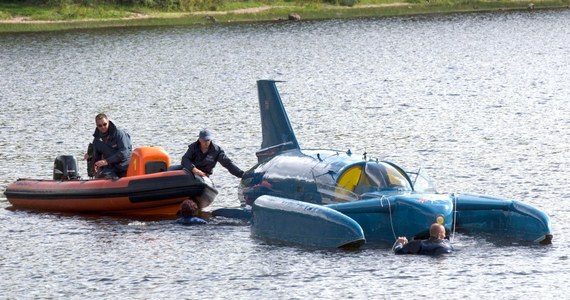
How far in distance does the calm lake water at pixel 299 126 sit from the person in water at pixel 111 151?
128cm

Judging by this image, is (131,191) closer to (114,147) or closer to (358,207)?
(114,147)

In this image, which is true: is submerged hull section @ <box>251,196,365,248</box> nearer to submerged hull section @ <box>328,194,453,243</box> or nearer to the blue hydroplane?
the blue hydroplane

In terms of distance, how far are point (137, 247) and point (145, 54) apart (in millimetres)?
50595

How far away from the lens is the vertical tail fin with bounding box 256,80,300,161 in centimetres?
3058

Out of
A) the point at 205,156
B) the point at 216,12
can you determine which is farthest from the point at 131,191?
the point at 216,12

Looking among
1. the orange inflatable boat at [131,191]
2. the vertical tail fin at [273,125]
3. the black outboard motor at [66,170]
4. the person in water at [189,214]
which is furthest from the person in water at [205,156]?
the black outboard motor at [66,170]

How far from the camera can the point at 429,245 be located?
24938 mm

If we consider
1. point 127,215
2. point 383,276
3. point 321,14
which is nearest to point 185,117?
point 127,215

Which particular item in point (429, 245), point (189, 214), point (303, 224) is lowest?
point (189, 214)

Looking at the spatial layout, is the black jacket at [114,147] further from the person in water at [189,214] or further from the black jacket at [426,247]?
the black jacket at [426,247]

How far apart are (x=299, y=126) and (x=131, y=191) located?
18.2 m

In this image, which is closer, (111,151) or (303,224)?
(303,224)

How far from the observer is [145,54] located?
76812 mm

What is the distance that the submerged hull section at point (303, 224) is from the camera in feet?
82.4
